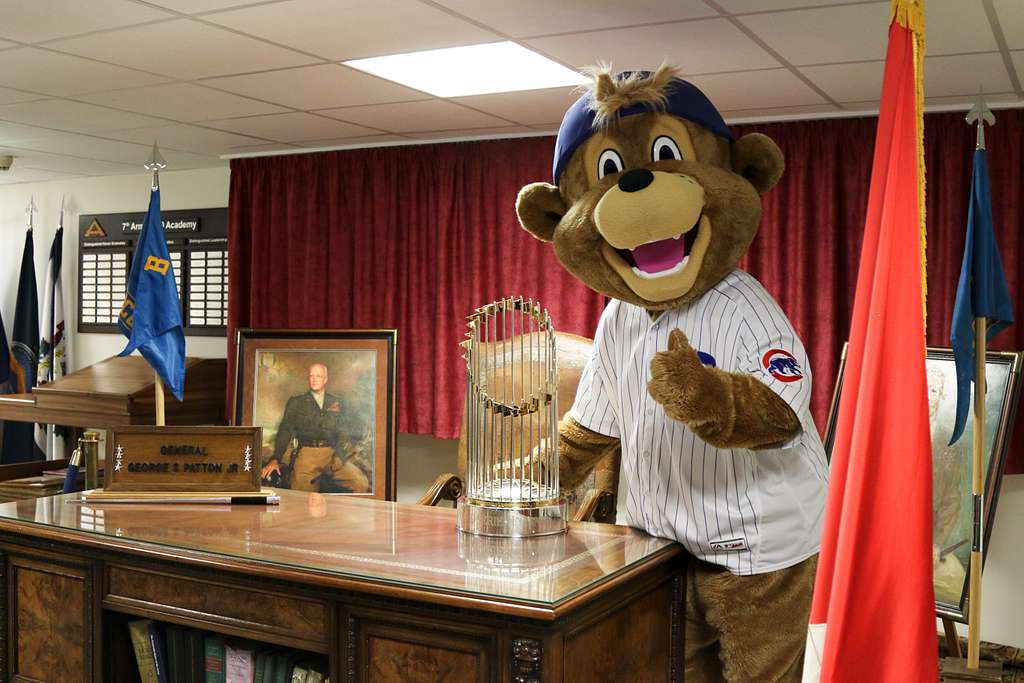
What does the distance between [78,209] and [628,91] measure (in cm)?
556

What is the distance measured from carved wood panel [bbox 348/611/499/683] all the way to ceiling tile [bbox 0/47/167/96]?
256cm

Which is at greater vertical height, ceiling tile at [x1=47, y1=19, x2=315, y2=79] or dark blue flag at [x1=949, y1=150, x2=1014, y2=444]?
ceiling tile at [x1=47, y1=19, x2=315, y2=79]

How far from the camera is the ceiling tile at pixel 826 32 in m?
3.04

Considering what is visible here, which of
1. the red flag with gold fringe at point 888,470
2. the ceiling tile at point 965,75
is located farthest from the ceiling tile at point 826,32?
the red flag with gold fringe at point 888,470

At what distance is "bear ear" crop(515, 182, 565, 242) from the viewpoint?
277 centimetres

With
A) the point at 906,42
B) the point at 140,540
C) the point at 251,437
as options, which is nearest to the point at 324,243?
the point at 251,437

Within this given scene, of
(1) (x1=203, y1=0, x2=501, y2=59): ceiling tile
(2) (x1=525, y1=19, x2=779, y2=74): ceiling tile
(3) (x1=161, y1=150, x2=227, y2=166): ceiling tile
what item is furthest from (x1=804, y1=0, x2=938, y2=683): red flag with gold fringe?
(3) (x1=161, y1=150, x2=227, y2=166): ceiling tile

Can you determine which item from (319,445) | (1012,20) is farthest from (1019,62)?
(319,445)

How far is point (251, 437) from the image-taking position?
3.04 m

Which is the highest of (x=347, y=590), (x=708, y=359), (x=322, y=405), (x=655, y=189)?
(x=655, y=189)

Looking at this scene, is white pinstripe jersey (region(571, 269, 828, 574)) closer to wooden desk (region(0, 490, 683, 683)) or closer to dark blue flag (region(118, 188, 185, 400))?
wooden desk (region(0, 490, 683, 683))

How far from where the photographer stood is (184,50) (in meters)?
3.62

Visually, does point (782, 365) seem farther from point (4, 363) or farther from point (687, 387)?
point (4, 363)

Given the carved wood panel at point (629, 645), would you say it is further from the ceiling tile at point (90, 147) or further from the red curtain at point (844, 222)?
the ceiling tile at point (90, 147)
